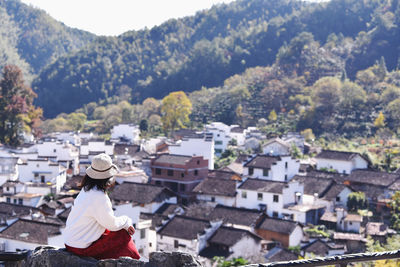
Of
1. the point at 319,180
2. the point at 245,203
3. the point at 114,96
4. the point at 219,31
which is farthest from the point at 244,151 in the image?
the point at 219,31

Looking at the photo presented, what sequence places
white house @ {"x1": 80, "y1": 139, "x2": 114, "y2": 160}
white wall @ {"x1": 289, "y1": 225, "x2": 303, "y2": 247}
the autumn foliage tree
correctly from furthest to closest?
the autumn foliage tree → white house @ {"x1": 80, "y1": 139, "x2": 114, "y2": 160} → white wall @ {"x1": 289, "y1": 225, "x2": 303, "y2": 247}

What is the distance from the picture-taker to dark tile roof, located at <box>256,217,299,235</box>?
18728 mm

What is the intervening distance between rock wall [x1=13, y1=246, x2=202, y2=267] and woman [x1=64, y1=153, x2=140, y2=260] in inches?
4.6

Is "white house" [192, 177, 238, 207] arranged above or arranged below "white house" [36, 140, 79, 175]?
below

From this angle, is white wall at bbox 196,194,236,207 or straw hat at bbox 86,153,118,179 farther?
white wall at bbox 196,194,236,207

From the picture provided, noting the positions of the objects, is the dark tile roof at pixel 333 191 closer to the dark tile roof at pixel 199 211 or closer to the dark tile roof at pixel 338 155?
the dark tile roof at pixel 338 155

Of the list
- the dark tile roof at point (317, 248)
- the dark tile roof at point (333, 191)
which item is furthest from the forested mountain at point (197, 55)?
the dark tile roof at point (317, 248)

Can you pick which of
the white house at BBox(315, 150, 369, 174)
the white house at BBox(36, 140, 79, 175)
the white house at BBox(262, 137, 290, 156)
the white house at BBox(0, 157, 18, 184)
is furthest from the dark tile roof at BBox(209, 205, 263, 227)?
the white house at BBox(36, 140, 79, 175)

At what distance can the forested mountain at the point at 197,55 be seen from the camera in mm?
63094

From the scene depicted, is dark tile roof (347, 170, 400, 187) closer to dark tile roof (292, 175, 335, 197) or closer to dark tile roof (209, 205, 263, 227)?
dark tile roof (292, 175, 335, 197)

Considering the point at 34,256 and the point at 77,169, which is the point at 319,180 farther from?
the point at 34,256

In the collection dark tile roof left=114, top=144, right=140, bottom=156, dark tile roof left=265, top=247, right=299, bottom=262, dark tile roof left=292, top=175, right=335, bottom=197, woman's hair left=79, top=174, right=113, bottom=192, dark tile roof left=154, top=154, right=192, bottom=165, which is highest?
woman's hair left=79, top=174, right=113, bottom=192

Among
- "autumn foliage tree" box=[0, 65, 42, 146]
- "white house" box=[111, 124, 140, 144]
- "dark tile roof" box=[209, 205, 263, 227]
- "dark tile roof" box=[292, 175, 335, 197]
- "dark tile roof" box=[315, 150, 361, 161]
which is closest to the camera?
"dark tile roof" box=[209, 205, 263, 227]

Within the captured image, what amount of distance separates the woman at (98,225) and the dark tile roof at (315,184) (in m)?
22.0
